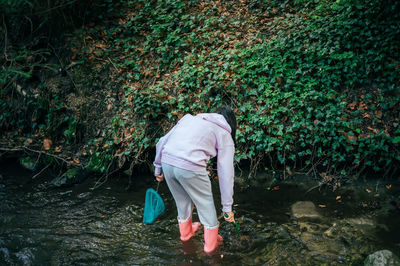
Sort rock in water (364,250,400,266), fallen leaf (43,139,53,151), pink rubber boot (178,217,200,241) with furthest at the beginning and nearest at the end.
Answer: fallen leaf (43,139,53,151), pink rubber boot (178,217,200,241), rock in water (364,250,400,266)

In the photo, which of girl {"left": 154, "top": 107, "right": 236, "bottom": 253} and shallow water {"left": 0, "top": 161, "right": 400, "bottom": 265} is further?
shallow water {"left": 0, "top": 161, "right": 400, "bottom": 265}

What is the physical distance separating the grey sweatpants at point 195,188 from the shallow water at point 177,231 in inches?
27.3

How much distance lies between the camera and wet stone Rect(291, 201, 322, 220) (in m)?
3.99

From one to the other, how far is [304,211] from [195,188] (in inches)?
80.4

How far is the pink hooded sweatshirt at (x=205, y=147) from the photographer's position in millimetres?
2857

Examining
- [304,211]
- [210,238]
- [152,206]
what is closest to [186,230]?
[210,238]

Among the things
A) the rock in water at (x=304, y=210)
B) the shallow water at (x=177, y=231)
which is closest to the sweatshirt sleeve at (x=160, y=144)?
the shallow water at (x=177, y=231)

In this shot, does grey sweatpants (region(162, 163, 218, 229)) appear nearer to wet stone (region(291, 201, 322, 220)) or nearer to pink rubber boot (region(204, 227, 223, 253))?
pink rubber boot (region(204, 227, 223, 253))

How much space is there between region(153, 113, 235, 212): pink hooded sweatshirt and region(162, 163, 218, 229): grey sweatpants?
67mm

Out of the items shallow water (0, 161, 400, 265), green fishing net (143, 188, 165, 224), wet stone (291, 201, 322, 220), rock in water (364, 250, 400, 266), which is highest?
green fishing net (143, 188, 165, 224)

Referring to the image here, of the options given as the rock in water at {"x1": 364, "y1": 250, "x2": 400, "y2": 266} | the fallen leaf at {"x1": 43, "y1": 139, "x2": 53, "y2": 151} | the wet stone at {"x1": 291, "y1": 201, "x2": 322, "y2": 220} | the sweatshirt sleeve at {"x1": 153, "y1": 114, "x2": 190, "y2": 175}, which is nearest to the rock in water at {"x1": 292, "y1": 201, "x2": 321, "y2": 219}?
the wet stone at {"x1": 291, "y1": 201, "x2": 322, "y2": 220}

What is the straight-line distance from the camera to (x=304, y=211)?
13.4 ft

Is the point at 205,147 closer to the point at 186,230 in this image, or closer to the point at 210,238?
the point at 210,238

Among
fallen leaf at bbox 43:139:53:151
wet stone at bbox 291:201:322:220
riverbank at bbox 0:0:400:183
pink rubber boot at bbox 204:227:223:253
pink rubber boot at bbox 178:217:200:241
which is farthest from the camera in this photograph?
A: fallen leaf at bbox 43:139:53:151
